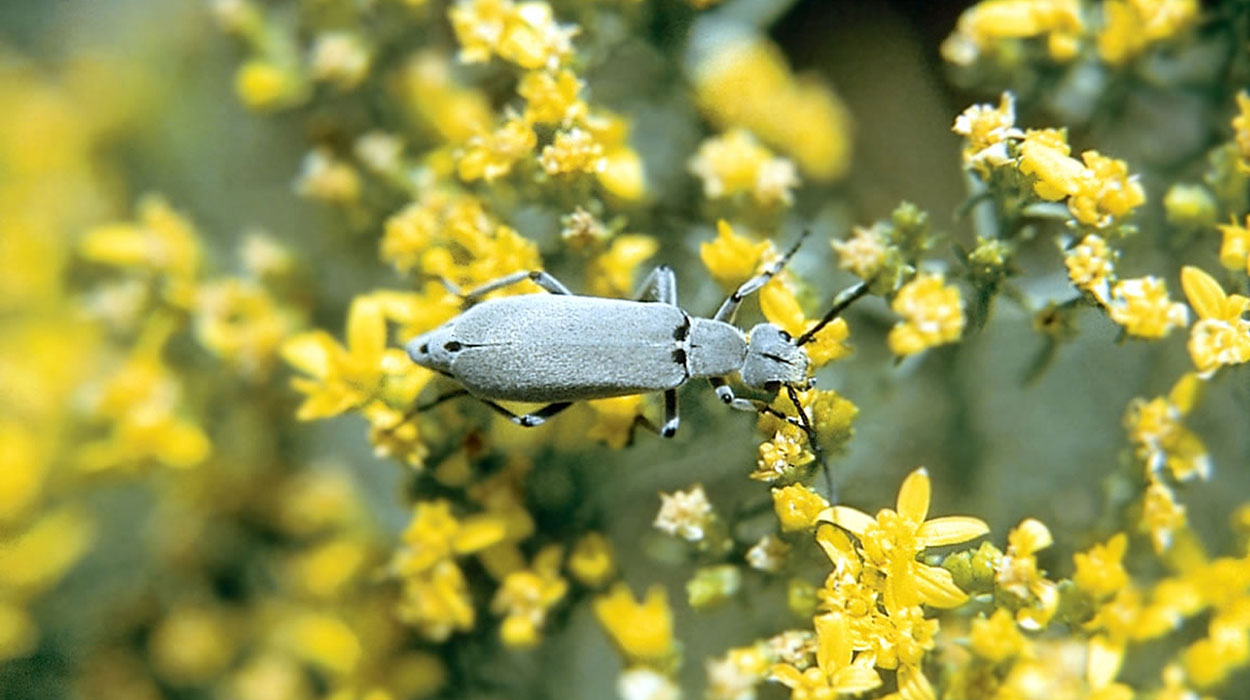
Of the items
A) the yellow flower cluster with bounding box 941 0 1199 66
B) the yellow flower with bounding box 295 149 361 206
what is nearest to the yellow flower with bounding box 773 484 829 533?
the yellow flower cluster with bounding box 941 0 1199 66

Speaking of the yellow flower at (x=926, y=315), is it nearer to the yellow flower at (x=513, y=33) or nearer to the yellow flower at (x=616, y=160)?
the yellow flower at (x=616, y=160)

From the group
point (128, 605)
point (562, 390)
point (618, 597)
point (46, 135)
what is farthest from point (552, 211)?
point (46, 135)

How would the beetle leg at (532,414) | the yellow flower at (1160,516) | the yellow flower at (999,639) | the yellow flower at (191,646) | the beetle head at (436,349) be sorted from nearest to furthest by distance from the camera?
the yellow flower at (999,639)
the yellow flower at (1160,516)
the beetle head at (436,349)
the beetle leg at (532,414)
the yellow flower at (191,646)

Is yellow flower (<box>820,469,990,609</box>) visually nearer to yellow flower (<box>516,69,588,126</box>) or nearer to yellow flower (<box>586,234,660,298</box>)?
yellow flower (<box>586,234,660,298</box>)

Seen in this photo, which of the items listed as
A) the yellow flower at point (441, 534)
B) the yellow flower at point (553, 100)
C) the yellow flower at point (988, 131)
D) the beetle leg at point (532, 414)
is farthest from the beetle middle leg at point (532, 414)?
the yellow flower at point (988, 131)

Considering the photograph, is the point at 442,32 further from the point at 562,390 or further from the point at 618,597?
the point at 618,597

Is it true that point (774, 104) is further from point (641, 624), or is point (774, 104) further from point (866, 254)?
point (641, 624)

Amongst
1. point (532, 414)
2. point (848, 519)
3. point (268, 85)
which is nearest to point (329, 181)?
point (268, 85)
